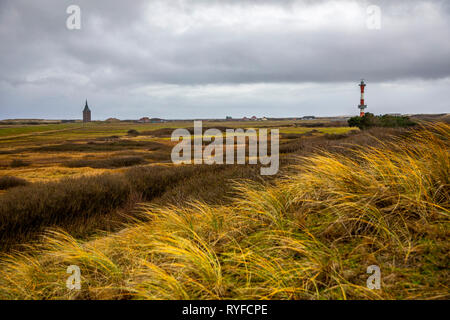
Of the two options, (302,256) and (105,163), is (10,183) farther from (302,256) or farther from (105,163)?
(302,256)

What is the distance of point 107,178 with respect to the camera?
10219 mm

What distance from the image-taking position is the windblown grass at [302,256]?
224 cm

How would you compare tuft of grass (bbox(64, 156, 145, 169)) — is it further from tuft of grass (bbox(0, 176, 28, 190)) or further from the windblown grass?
the windblown grass

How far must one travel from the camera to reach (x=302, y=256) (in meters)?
2.79

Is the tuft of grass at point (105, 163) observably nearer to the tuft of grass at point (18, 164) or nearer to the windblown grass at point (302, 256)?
the tuft of grass at point (18, 164)

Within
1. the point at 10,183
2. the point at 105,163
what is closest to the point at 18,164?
the point at 105,163

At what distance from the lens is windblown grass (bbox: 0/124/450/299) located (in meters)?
2.24

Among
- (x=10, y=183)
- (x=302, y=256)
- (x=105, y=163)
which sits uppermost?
(x=302, y=256)

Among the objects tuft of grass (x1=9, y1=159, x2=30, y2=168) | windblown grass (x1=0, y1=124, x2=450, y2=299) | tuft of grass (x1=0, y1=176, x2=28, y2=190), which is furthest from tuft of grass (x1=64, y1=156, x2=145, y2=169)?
windblown grass (x1=0, y1=124, x2=450, y2=299)

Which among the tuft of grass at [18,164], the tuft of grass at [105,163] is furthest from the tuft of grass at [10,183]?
the tuft of grass at [18,164]
